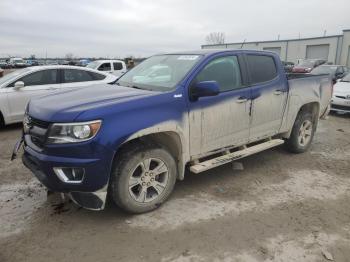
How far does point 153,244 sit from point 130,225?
1.46 feet

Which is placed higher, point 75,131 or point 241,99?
point 241,99

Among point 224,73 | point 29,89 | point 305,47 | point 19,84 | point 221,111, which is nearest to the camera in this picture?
point 221,111

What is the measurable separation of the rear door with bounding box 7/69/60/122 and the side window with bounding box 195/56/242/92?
459 centimetres

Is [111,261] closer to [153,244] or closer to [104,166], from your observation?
[153,244]

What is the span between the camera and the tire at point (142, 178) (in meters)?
3.46

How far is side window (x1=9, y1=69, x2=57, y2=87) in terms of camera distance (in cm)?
793

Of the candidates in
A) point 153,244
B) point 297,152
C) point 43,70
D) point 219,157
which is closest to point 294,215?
point 219,157

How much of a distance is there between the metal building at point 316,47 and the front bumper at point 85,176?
1308 inches

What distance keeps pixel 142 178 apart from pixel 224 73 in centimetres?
181

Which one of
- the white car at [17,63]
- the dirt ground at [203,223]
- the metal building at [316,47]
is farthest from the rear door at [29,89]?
the white car at [17,63]

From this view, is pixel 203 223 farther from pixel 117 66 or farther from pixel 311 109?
pixel 117 66

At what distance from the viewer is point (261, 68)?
497 cm

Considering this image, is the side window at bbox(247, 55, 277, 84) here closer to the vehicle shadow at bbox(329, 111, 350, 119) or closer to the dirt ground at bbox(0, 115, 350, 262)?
the dirt ground at bbox(0, 115, 350, 262)

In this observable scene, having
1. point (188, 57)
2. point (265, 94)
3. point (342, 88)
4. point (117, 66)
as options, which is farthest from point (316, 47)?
point (188, 57)
